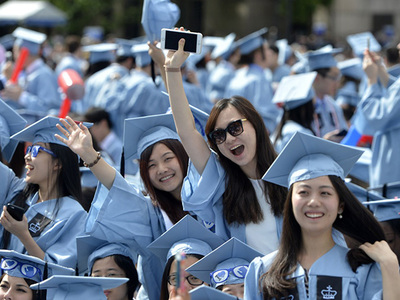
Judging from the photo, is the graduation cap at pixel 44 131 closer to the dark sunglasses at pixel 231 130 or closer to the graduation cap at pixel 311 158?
the dark sunglasses at pixel 231 130

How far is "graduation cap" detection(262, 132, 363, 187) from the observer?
321 centimetres

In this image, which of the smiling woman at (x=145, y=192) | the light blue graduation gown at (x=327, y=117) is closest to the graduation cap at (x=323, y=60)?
the light blue graduation gown at (x=327, y=117)

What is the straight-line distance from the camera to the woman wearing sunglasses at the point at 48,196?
13.6ft

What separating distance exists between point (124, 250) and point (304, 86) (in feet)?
8.68

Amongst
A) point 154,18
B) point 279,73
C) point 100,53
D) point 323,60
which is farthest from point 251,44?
point 154,18

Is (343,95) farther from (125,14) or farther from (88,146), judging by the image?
(125,14)

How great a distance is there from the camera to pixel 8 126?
15.3ft

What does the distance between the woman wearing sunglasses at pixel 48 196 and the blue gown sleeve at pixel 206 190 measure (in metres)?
0.75

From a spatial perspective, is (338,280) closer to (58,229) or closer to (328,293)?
(328,293)

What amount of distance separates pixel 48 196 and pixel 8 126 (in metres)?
0.65

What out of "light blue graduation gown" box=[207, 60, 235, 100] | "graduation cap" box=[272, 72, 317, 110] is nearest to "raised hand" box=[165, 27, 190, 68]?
"graduation cap" box=[272, 72, 317, 110]

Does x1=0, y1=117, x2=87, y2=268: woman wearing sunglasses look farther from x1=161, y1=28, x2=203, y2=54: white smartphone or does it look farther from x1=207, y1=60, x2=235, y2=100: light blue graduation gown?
x1=207, y1=60, x2=235, y2=100: light blue graduation gown

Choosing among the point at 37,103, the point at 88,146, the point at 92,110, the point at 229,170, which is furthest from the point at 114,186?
the point at 37,103

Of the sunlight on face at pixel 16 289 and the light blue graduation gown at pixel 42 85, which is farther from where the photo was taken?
the light blue graduation gown at pixel 42 85
